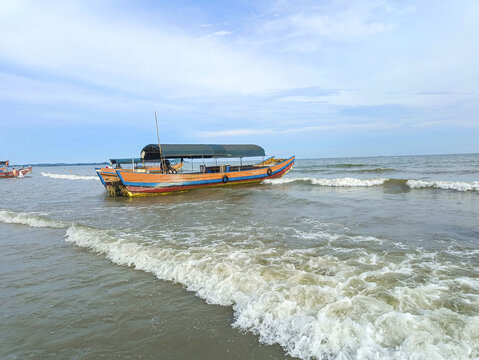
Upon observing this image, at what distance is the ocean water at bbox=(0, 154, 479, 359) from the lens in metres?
2.88

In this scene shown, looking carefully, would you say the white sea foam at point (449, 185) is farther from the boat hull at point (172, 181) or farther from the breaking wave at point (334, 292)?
the breaking wave at point (334, 292)

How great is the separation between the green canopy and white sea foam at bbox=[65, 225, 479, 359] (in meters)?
13.4

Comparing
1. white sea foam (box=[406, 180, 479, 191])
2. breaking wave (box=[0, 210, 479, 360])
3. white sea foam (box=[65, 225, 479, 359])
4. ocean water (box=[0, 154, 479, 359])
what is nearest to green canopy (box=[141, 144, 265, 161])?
ocean water (box=[0, 154, 479, 359])

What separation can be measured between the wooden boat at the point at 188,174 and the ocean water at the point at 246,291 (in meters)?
9.45

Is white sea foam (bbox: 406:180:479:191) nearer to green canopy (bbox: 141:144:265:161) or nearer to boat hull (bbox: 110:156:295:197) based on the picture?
boat hull (bbox: 110:156:295:197)

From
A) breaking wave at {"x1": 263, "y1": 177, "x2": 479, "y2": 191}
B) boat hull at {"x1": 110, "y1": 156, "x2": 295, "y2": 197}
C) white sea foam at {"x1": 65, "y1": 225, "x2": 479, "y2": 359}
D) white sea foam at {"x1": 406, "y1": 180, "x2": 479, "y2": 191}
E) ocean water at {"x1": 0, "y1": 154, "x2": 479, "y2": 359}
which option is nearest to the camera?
white sea foam at {"x1": 65, "y1": 225, "x2": 479, "y2": 359}

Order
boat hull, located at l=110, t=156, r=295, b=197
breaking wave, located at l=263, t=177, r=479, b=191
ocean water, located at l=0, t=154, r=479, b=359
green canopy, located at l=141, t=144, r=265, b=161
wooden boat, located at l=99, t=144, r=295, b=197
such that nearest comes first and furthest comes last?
ocean water, located at l=0, t=154, r=479, b=359
breaking wave, located at l=263, t=177, r=479, b=191
boat hull, located at l=110, t=156, r=295, b=197
wooden boat, located at l=99, t=144, r=295, b=197
green canopy, located at l=141, t=144, r=265, b=161

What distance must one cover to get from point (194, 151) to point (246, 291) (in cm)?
1644

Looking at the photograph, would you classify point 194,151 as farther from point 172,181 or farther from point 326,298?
point 326,298

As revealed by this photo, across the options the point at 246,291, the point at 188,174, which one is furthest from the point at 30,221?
the point at 188,174

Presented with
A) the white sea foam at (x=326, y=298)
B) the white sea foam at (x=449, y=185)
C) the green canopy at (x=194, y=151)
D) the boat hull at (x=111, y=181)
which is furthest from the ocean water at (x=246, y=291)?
the green canopy at (x=194, y=151)

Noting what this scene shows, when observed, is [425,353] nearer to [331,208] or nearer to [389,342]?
[389,342]

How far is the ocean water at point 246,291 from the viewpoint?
2.88m

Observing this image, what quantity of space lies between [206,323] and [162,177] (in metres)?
16.0
